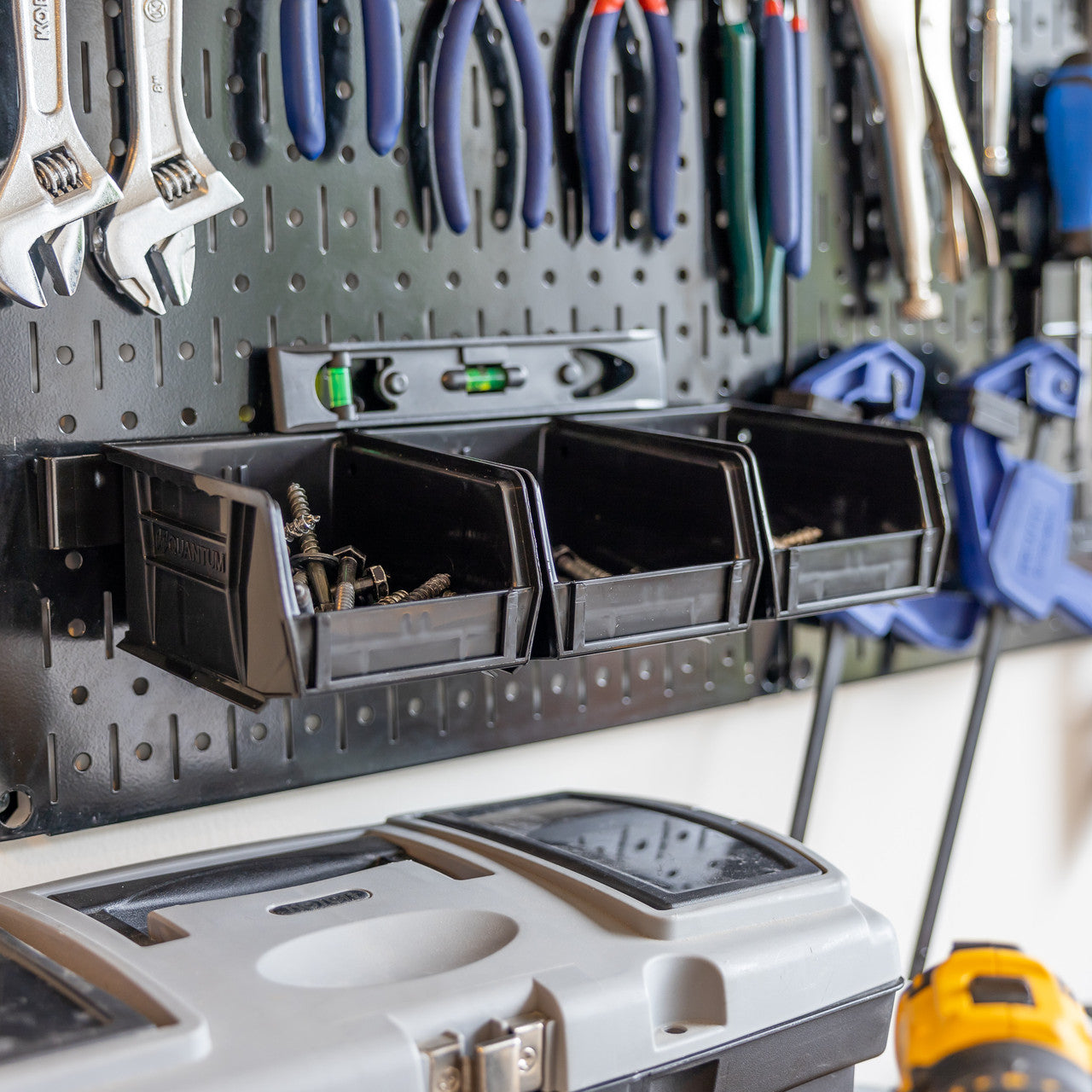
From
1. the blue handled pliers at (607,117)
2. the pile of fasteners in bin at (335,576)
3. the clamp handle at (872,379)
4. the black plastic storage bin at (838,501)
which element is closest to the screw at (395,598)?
the pile of fasteners in bin at (335,576)

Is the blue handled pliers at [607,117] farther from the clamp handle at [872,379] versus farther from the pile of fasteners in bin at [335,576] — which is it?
the pile of fasteners in bin at [335,576]

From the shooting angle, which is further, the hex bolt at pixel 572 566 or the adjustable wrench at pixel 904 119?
the adjustable wrench at pixel 904 119

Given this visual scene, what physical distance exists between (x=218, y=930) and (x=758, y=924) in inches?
12.5

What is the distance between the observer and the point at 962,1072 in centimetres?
59

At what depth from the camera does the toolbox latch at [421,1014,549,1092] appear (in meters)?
0.63

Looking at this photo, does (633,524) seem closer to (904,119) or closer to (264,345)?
(264,345)

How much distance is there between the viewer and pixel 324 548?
942 mm

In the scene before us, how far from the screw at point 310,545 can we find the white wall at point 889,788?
26 centimetres

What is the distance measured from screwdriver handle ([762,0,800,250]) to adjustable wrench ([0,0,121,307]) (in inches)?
22.8

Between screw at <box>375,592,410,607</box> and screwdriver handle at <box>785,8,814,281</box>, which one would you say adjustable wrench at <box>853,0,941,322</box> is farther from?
screw at <box>375,592,410,607</box>

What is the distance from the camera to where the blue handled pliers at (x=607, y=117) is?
1.02 metres

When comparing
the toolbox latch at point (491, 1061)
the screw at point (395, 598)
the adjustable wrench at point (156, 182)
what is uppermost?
the adjustable wrench at point (156, 182)

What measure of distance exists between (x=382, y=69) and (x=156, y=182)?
184 mm

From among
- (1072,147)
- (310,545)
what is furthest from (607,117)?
(1072,147)
